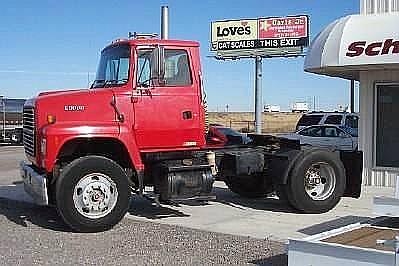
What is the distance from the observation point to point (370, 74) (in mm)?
14430

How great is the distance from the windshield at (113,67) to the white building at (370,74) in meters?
5.07

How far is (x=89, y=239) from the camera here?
926 centimetres

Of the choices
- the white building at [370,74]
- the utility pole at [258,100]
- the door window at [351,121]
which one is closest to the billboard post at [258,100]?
the utility pole at [258,100]

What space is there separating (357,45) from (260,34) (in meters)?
28.9

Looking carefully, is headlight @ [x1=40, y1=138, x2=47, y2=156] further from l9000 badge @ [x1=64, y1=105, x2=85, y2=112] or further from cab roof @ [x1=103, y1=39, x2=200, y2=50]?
cab roof @ [x1=103, y1=39, x2=200, y2=50]

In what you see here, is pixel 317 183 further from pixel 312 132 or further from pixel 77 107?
pixel 312 132

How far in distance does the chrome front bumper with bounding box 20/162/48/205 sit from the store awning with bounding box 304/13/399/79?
263 inches

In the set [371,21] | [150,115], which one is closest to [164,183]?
[150,115]

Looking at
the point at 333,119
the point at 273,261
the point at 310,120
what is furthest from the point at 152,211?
the point at 310,120

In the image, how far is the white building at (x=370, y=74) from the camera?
13.4m

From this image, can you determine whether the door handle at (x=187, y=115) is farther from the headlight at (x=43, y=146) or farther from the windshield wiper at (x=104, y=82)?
the headlight at (x=43, y=146)

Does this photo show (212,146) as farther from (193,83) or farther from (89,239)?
(89,239)

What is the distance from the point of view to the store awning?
12.9 m

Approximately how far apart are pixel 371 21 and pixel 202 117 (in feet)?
16.2
